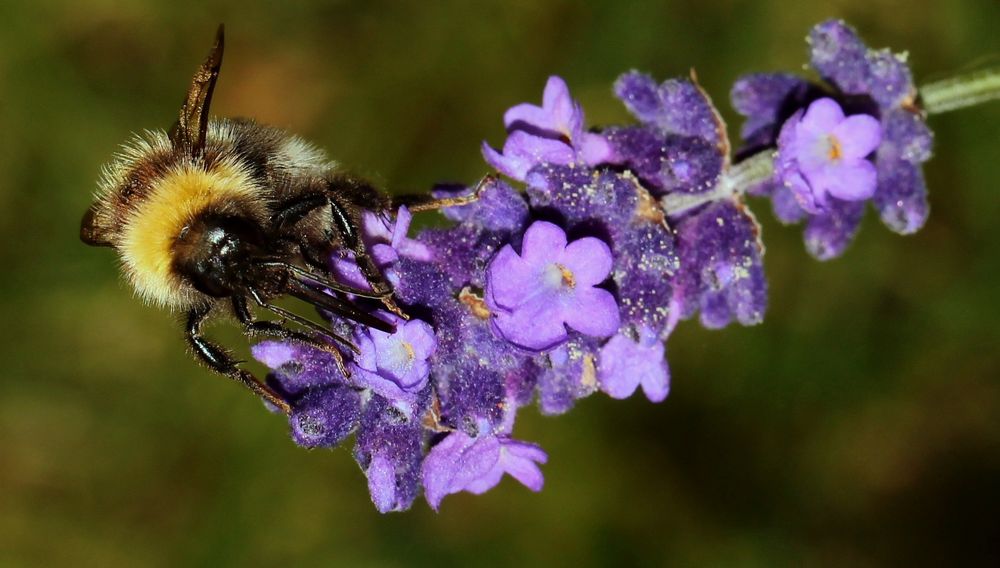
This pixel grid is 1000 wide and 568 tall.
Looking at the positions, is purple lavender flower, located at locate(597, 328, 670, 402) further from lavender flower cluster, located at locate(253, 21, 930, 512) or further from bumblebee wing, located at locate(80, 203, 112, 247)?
bumblebee wing, located at locate(80, 203, 112, 247)

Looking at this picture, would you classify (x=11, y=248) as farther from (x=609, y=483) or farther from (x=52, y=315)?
(x=609, y=483)

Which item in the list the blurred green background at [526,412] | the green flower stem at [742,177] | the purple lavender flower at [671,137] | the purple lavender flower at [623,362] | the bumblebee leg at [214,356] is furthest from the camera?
the blurred green background at [526,412]

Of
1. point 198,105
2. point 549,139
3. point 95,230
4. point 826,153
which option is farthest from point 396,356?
point 826,153

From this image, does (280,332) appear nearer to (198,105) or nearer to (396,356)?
Answer: (396,356)

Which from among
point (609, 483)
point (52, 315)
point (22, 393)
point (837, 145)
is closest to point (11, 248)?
point (52, 315)

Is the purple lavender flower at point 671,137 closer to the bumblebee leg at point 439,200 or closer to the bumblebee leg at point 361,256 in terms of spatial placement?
the bumblebee leg at point 439,200

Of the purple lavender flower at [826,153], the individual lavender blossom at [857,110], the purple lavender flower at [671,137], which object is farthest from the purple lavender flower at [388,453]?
the individual lavender blossom at [857,110]
